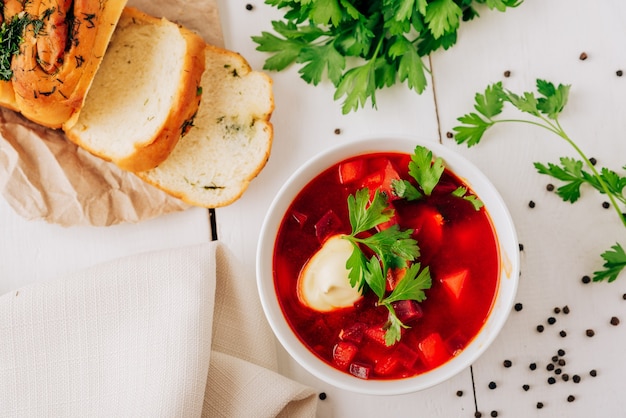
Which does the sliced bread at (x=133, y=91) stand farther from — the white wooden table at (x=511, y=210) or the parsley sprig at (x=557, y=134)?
the parsley sprig at (x=557, y=134)

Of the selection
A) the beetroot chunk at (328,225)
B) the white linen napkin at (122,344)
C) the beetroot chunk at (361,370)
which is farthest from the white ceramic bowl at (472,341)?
the white linen napkin at (122,344)

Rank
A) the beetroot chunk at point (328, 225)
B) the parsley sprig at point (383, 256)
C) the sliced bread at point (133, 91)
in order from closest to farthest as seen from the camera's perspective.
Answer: the parsley sprig at point (383, 256)
the beetroot chunk at point (328, 225)
the sliced bread at point (133, 91)

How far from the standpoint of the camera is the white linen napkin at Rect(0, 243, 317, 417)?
2.30 m

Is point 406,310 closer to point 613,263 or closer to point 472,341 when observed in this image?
point 472,341

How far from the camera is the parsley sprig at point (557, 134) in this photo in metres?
2.36

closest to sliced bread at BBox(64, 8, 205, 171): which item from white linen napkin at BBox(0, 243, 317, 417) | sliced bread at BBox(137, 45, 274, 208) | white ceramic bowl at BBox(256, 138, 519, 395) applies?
sliced bread at BBox(137, 45, 274, 208)

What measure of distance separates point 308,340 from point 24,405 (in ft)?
3.42

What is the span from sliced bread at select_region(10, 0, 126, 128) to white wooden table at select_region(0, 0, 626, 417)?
18.4 inches

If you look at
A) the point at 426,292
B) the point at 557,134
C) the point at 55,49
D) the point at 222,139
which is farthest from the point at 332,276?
the point at 55,49

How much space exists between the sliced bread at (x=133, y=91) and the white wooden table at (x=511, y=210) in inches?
9.7

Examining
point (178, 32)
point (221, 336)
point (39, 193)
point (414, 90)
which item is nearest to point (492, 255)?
point (414, 90)

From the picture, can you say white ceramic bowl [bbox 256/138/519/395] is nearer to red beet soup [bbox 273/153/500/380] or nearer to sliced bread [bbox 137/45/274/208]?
red beet soup [bbox 273/153/500/380]

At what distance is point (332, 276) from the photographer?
2.13m

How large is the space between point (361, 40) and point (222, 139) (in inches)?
25.1
